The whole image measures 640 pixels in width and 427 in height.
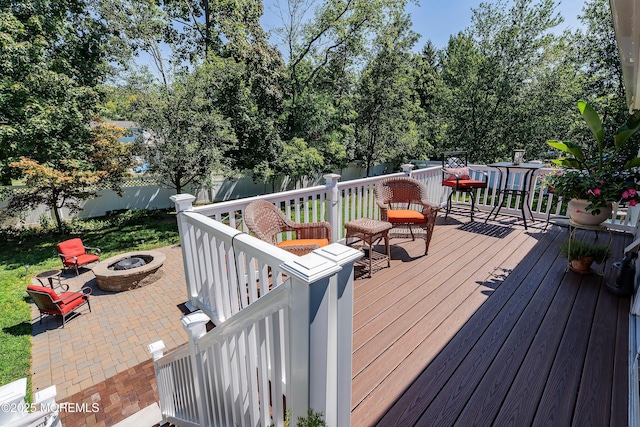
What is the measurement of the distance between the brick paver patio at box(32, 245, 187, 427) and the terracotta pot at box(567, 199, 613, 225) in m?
4.77

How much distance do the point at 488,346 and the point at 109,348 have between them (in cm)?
427

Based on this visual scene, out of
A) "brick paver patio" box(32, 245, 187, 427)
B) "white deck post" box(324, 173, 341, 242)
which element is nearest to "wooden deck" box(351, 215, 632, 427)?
"white deck post" box(324, 173, 341, 242)

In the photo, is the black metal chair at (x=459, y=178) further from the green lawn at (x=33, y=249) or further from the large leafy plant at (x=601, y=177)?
the green lawn at (x=33, y=249)

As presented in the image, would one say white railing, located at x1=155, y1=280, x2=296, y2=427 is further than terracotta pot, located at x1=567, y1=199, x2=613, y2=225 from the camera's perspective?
No

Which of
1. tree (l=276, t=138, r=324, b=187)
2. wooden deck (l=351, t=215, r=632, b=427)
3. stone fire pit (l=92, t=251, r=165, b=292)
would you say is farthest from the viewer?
tree (l=276, t=138, r=324, b=187)

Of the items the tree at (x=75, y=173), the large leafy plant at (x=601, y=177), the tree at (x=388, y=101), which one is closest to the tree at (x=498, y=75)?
the tree at (x=388, y=101)

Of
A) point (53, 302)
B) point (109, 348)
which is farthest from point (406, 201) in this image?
point (53, 302)

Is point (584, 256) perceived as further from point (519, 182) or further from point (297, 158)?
point (297, 158)

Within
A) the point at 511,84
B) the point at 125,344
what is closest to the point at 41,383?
the point at 125,344

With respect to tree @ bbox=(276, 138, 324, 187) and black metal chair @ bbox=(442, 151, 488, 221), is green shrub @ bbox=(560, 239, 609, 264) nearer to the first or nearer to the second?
black metal chair @ bbox=(442, 151, 488, 221)

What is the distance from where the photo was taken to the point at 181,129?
26.9 ft

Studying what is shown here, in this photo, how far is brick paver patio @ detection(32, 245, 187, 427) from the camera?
288 cm

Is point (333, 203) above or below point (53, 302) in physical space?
above

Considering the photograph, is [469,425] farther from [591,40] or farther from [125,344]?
[591,40]
